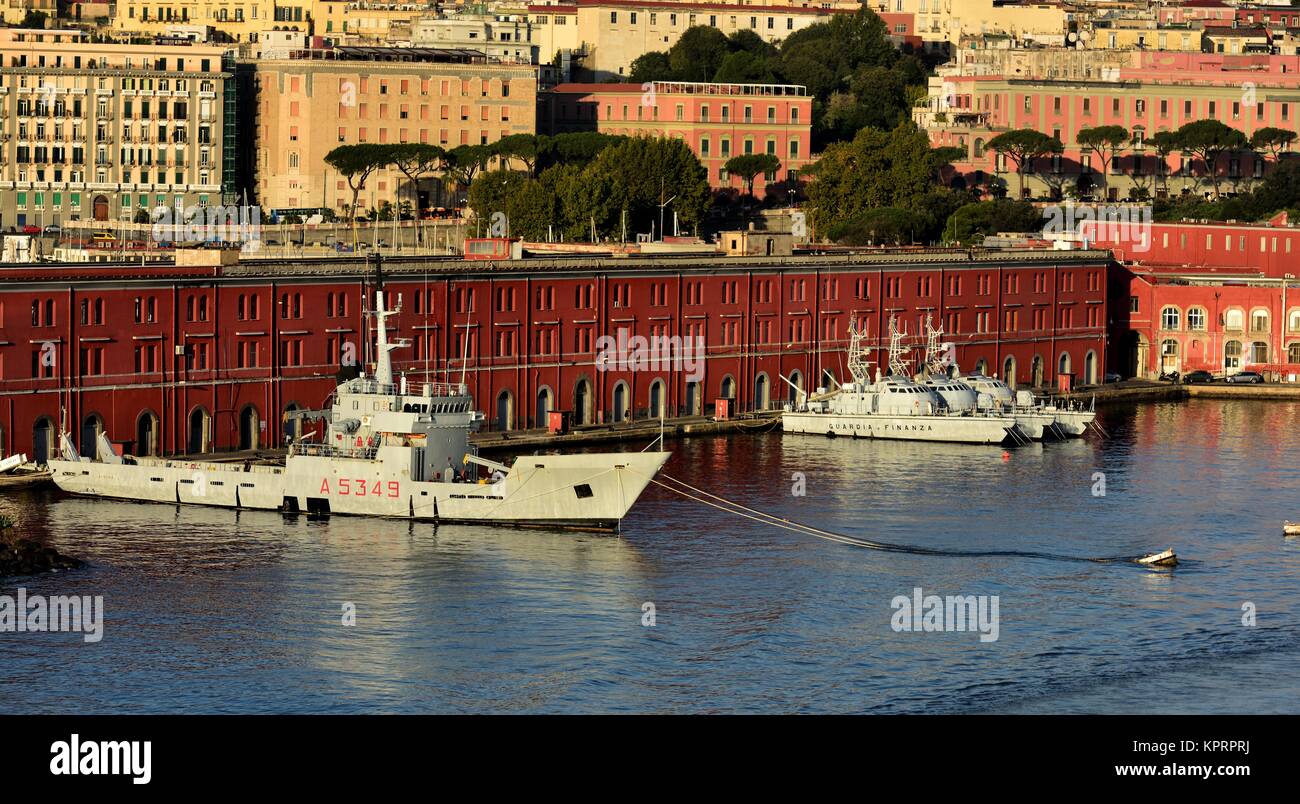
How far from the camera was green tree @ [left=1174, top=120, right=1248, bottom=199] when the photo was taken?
12050 centimetres

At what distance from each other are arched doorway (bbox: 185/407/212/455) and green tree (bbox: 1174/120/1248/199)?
71.4 metres

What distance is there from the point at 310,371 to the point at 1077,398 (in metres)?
27.7

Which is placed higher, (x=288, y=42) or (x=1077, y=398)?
(x=288, y=42)

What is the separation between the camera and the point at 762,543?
50875 millimetres

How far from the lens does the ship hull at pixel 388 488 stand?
51.8 metres

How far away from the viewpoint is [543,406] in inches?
2645

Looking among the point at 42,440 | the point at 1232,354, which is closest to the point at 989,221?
the point at 1232,354

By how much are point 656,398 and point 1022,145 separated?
54.4 metres

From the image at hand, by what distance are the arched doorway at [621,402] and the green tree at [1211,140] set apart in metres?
58.4

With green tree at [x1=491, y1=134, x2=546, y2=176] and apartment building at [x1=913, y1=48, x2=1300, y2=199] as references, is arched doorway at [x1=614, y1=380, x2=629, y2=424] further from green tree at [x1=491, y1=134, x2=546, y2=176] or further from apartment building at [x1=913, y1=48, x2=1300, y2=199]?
apartment building at [x1=913, y1=48, x2=1300, y2=199]

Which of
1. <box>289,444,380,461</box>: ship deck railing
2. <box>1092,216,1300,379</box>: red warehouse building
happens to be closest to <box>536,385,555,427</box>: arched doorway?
<box>289,444,380,461</box>: ship deck railing
